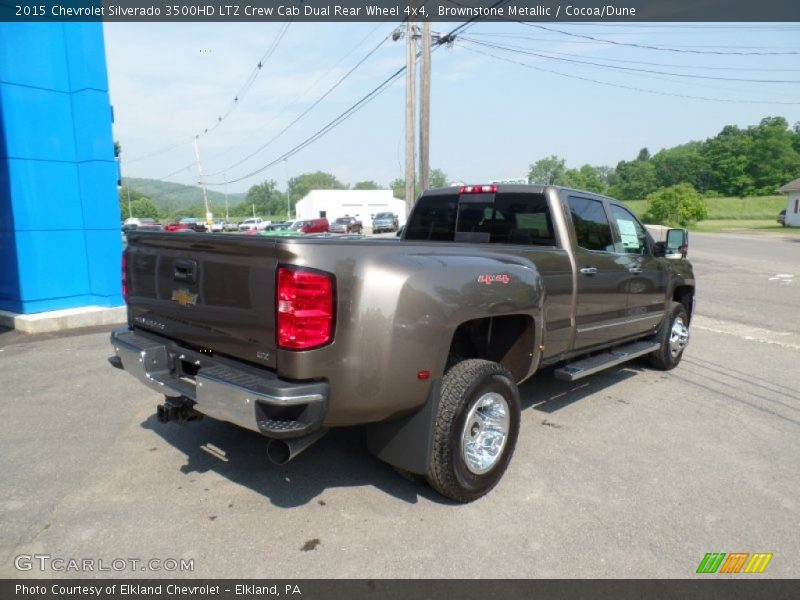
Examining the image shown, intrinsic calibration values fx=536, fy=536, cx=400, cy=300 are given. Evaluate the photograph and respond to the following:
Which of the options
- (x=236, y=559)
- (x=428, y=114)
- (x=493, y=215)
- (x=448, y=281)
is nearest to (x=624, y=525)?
(x=448, y=281)

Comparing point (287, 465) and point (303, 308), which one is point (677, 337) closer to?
point (287, 465)

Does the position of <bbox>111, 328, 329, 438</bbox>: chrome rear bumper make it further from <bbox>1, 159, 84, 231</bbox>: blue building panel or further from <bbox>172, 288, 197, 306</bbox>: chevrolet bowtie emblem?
<bbox>1, 159, 84, 231</bbox>: blue building panel

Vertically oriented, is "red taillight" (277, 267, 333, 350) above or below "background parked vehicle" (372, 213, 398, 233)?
above

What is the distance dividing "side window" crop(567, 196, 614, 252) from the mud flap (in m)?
2.21

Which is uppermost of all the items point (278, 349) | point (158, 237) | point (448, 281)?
point (158, 237)

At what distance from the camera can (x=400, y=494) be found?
3.33m

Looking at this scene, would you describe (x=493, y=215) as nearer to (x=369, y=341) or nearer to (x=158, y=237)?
(x=369, y=341)

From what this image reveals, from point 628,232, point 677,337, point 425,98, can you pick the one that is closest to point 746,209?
point 425,98

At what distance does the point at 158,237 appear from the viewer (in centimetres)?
340

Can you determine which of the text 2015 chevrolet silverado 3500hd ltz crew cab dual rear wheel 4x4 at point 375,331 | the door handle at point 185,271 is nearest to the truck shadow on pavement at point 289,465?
the text 2015 chevrolet silverado 3500hd ltz crew cab dual rear wheel 4x4 at point 375,331

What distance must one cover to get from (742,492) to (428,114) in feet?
45.1

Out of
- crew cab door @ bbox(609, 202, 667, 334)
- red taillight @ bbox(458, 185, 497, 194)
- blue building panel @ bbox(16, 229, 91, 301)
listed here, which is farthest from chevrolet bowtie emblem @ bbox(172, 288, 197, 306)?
blue building panel @ bbox(16, 229, 91, 301)

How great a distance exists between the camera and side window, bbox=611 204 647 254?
5129 millimetres

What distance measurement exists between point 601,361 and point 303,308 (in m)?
3.08
